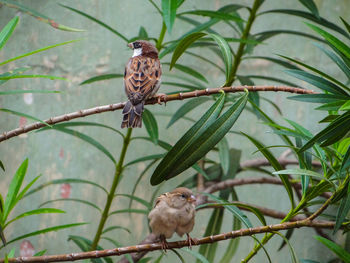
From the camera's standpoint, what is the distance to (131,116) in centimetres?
150

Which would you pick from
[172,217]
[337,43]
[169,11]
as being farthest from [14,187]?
[337,43]

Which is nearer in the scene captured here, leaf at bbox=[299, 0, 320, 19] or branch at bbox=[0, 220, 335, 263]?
branch at bbox=[0, 220, 335, 263]

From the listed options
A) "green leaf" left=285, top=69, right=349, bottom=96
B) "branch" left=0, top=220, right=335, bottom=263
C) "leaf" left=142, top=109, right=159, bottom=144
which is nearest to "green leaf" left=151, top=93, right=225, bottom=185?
"branch" left=0, top=220, right=335, bottom=263

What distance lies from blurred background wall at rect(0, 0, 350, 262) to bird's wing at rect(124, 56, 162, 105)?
1125 mm

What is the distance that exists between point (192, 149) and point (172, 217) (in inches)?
19.3

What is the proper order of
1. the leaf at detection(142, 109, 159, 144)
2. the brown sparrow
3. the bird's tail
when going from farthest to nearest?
the leaf at detection(142, 109, 159, 144) → the brown sparrow → the bird's tail

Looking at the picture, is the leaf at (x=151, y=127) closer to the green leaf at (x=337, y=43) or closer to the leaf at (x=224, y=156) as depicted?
the leaf at (x=224, y=156)

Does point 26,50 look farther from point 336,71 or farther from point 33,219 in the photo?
point 336,71

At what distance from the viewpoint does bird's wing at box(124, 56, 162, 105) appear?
158cm

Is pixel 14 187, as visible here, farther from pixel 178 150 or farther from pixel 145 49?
pixel 145 49

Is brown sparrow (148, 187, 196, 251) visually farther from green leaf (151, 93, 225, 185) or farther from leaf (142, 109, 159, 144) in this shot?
green leaf (151, 93, 225, 185)

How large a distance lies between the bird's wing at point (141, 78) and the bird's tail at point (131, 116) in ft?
0.11

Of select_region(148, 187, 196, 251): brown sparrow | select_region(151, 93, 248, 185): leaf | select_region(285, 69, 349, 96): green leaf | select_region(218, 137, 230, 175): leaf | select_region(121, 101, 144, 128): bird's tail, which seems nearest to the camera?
select_region(151, 93, 248, 185): leaf

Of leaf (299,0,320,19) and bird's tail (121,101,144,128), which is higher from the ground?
leaf (299,0,320,19)
